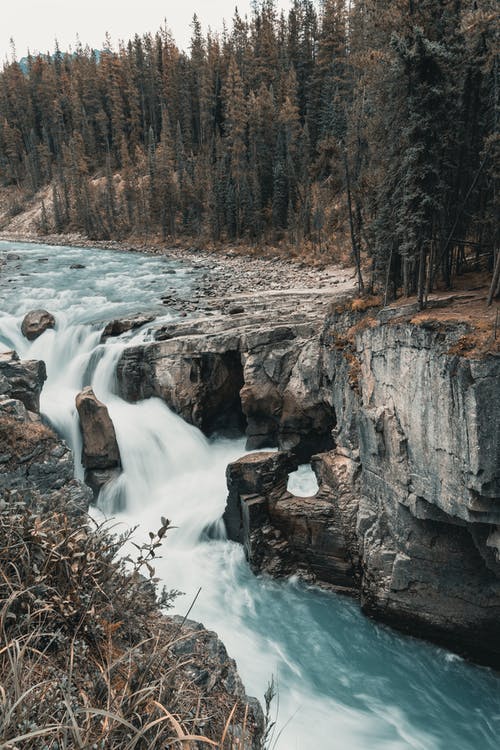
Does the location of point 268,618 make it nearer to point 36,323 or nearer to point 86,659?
point 86,659

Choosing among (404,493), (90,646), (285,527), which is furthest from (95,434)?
(90,646)

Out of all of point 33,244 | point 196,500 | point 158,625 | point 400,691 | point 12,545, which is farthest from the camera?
point 33,244

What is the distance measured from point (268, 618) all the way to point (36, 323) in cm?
1896

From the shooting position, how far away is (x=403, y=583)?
460 inches

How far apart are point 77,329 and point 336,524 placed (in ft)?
54.1

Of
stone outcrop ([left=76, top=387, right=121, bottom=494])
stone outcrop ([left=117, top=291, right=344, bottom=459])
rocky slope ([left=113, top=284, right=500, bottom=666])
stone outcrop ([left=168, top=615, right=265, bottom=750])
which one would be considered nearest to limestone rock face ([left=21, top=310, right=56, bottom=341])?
stone outcrop ([left=117, top=291, right=344, bottom=459])

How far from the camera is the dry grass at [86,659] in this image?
2543mm

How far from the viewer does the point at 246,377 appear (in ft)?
60.6

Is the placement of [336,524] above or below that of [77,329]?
below

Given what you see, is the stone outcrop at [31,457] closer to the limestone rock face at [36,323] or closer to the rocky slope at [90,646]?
the rocky slope at [90,646]

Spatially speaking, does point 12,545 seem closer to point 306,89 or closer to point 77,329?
point 77,329

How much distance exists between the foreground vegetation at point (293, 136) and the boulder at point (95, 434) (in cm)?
1035

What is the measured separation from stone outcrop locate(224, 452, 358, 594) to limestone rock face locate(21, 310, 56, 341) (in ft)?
49.5

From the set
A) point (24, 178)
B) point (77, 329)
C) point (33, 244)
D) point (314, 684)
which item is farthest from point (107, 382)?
point (24, 178)
